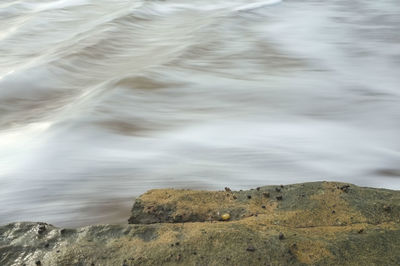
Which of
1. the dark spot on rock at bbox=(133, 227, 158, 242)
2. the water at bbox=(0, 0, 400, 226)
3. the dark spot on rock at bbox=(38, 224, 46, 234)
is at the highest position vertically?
the dark spot on rock at bbox=(38, 224, 46, 234)

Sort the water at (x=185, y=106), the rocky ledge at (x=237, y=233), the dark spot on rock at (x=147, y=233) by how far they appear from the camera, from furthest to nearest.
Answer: the water at (x=185, y=106)
the dark spot on rock at (x=147, y=233)
the rocky ledge at (x=237, y=233)

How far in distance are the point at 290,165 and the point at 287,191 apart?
1343mm

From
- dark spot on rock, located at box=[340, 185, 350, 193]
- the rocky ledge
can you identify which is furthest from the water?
dark spot on rock, located at box=[340, 185, 350, 193]

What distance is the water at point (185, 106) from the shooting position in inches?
132

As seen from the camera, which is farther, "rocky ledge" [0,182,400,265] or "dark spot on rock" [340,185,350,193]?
"dark spot on rock" [340,185,350,193]

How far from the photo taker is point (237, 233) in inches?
73.7

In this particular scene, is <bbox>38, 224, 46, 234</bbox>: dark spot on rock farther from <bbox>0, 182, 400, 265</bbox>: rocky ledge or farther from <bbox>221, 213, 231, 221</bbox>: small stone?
<bbox>221, 213, 231, 221</bbox>: small stone

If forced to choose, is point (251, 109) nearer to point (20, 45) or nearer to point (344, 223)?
point (344, 223)

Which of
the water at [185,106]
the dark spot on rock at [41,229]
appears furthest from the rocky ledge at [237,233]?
the water at [185,106]

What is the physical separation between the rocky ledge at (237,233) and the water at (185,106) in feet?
2.51

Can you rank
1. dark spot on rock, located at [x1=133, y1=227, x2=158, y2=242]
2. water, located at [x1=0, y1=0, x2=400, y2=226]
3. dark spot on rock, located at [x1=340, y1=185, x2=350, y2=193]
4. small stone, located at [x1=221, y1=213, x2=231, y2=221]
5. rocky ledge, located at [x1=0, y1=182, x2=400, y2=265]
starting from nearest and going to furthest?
rocky ledge, located at [x1=0, y1=182, x2=400, y2=265] → dark spot on rock, located at [x1=133, y1=227, x2=158, y2=242] → small stone, located at [x1=221, y1=213, x2=231, y2=221] → dark spot on rock, located at [x1=340, y1=185, x2=350, y2=193] → water, located at [x1=0, y1=0, x2=400, y2=226]

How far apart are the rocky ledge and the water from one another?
76 cm

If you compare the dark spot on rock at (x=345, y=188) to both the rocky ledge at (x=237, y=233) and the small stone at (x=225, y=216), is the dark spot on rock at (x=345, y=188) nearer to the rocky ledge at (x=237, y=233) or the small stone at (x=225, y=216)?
the rocky ledge at (x=237, y=233)

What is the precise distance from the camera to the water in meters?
3.36
